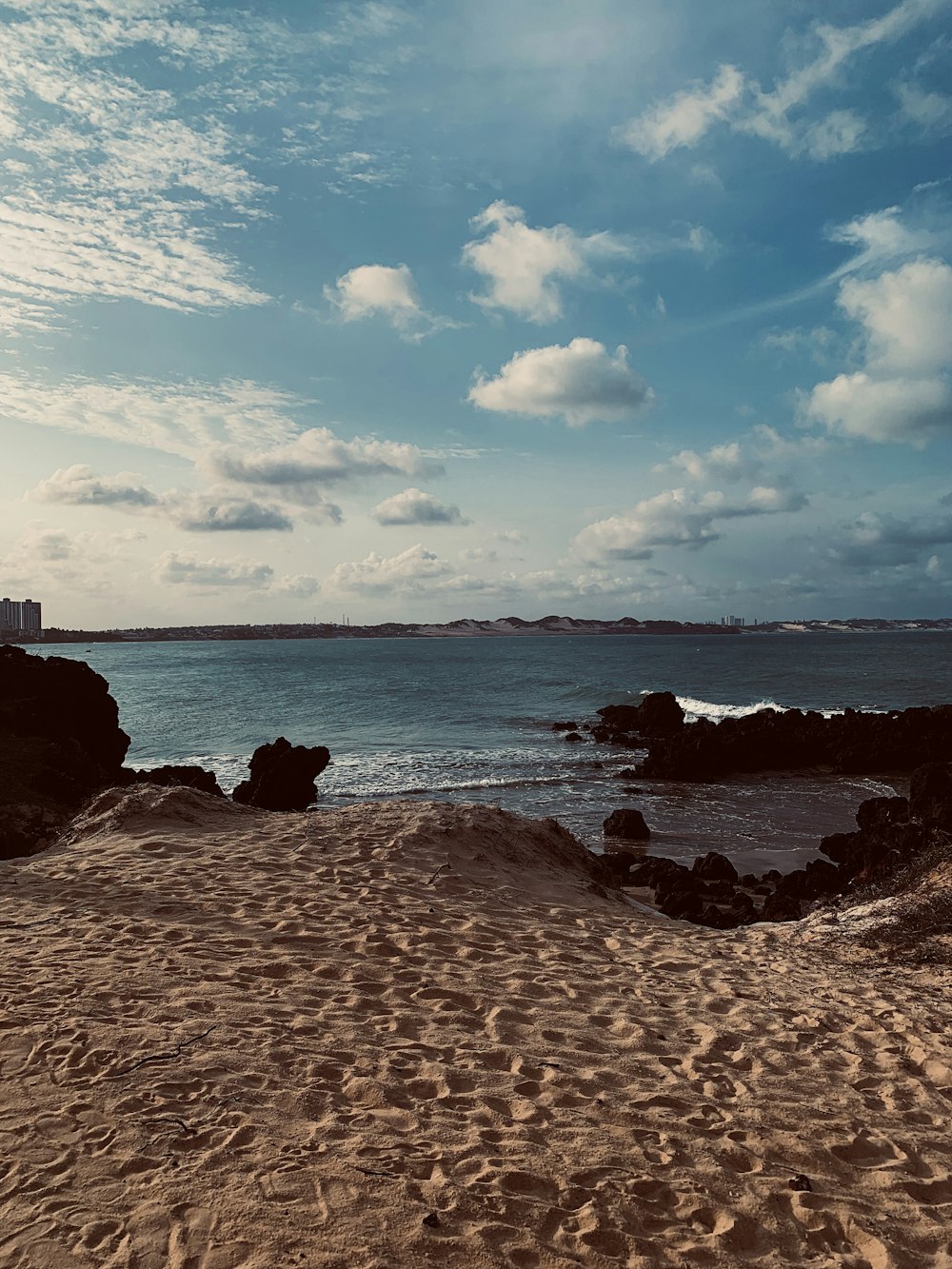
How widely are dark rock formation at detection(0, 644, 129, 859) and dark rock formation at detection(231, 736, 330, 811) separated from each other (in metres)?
3.60

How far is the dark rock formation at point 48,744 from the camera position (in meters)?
15.3

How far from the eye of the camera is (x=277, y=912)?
26.3 ft

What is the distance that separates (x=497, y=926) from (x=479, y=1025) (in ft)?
8.19

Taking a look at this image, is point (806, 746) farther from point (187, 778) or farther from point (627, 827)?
point (187, 778)

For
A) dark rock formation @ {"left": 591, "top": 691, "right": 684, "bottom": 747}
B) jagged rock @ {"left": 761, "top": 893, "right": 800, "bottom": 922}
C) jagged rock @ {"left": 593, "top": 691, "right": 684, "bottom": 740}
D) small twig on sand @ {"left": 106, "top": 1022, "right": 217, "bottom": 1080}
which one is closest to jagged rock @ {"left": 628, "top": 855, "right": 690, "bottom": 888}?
jagged rock @ {"left": 761, "top": 893, "right": 800, "bottom": 922}

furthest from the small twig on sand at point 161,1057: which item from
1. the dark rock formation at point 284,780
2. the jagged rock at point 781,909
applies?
the dark rock formation at point 284,780

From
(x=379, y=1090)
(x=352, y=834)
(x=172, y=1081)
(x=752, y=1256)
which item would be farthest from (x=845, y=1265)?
(x=352, y=834)

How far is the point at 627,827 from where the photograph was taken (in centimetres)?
1844

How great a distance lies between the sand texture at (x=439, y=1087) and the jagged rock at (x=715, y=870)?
5.64 metres

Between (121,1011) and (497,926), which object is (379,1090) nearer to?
(121,1011)

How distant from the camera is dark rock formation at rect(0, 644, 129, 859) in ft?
50.2

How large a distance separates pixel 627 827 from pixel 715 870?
12.8 ft

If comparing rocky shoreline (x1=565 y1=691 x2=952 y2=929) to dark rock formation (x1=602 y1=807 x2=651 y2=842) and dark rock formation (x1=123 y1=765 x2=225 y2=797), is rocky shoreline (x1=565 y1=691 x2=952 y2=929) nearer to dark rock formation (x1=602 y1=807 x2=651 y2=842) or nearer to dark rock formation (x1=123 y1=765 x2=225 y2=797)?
dark rock formation (x1=602 y1=807 x2=651 y2=842)

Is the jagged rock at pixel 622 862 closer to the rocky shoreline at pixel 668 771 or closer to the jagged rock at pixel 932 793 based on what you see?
the rocky shoreline at pixel 668 771
